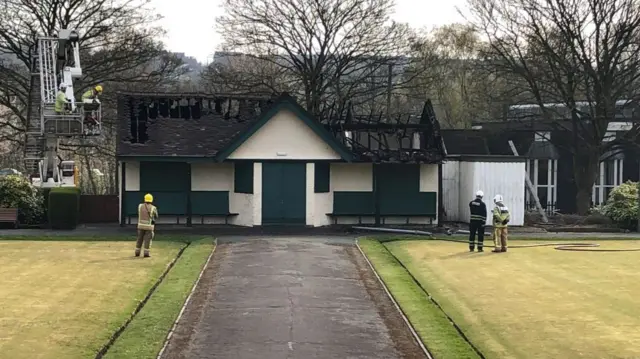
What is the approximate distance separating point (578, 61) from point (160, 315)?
2949 cm

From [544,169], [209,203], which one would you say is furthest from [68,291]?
[544,169]

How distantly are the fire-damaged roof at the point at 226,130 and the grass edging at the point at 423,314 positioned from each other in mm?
9544

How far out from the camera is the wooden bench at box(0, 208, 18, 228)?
101ft

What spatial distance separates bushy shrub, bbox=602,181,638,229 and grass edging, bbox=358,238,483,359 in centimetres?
1395

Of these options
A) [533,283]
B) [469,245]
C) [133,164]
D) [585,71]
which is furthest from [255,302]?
[585,71]

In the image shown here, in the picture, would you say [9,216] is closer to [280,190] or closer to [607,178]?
[280,190]

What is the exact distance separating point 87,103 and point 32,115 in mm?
7464

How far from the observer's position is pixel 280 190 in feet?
102

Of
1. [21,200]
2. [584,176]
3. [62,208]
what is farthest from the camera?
[584,176]

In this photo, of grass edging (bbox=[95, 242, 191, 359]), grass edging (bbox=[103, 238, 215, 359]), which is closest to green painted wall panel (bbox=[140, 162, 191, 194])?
grass edging (bbox=[103, 238, 215, 359])

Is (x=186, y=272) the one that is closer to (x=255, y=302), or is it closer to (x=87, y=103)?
(x=255, y=302)

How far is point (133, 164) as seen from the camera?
31.6 m

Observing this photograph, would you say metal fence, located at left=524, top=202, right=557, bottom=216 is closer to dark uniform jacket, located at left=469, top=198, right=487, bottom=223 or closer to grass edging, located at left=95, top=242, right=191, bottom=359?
dark uniform jacket, located at left=469, top=198, right=487, bottom=223

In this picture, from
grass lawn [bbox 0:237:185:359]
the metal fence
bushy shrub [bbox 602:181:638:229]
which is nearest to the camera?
grass lawn [bbox 0:237:185:359]
